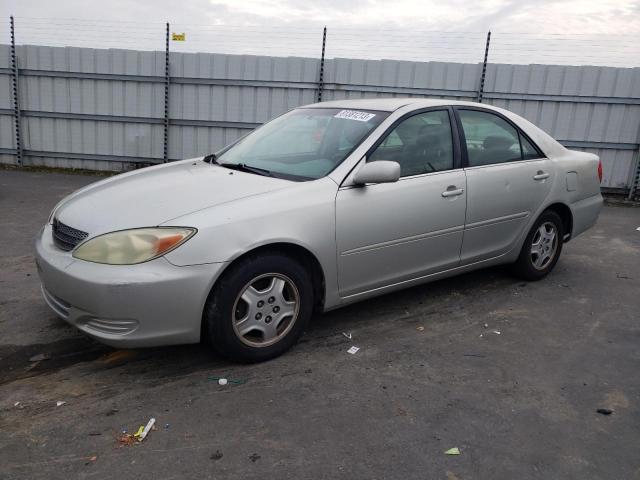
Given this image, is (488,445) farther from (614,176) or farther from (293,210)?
(614,176)

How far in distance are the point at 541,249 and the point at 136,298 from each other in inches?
141

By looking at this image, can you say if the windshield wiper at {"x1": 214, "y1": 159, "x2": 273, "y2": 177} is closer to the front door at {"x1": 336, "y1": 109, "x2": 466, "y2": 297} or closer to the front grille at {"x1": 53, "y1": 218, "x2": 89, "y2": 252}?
the front door at {"x1": 336, "y1": 109, "x2": 466, "y2": 297}

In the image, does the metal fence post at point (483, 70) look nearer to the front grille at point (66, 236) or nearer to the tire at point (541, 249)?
the tire at point (541, 249)

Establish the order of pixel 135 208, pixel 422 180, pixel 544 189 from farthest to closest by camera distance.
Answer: pixel 544 189 < pixel 422 180 < pixel 135 208

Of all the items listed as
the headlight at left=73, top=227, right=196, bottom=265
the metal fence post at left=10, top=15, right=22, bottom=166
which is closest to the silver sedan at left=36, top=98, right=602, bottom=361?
the headlight at left=73, top=227, right=196, bottom=265

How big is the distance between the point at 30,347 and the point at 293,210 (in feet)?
6.16

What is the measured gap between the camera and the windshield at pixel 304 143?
3.70 m

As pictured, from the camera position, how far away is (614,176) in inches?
393

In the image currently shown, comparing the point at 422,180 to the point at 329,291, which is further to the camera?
the point at 422,180

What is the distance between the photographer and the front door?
11.7 ft

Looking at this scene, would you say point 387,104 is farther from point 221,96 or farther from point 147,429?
point 221,96

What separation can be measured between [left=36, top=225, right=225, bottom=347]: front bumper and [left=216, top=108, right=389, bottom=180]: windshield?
103cm

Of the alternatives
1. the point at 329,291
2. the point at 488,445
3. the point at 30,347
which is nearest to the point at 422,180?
the point at 329,291

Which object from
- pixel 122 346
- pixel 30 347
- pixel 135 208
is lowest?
pixel 30 347
